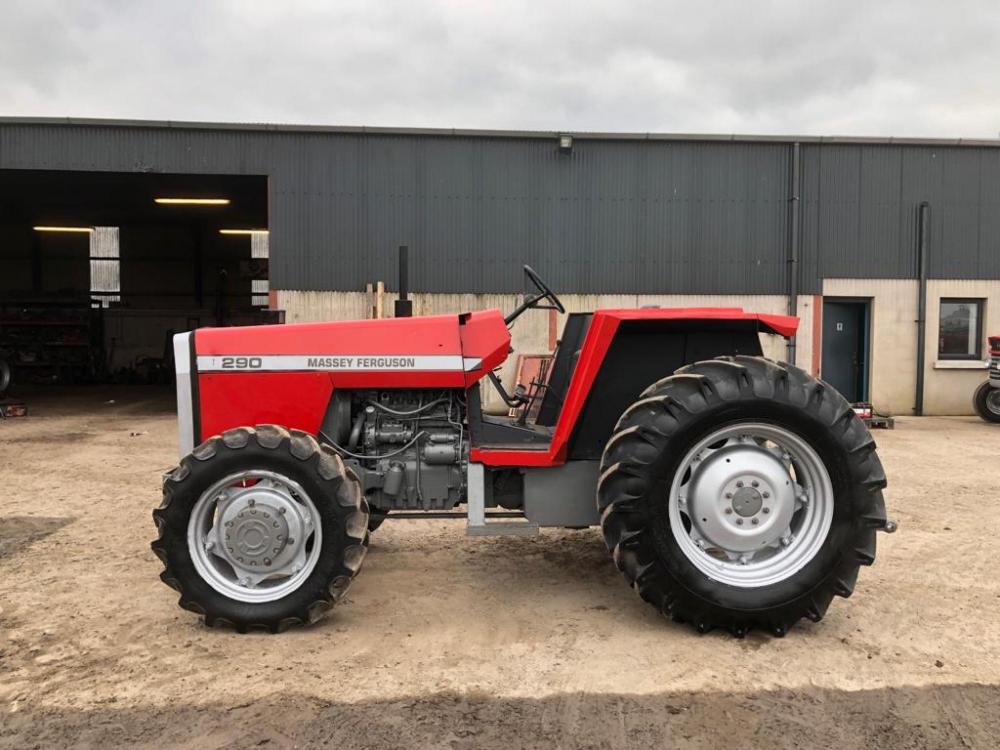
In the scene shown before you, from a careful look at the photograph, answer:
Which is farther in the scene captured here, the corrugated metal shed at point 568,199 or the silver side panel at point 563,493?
the corrugated metal shed at point 568,199

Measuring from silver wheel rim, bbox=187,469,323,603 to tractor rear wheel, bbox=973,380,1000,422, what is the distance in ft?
41.1

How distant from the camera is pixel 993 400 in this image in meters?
12.0

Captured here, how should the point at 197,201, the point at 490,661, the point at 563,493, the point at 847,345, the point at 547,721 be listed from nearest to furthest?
the point at 547,721 → the point at 490,661 → the point at 563,493 → the point at 847,345 → the point at 197,201

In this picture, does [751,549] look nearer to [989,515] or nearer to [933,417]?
[989,515]

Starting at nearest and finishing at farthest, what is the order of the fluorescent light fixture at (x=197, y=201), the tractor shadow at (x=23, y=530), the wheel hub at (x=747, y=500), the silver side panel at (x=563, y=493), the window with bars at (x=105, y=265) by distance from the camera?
1. the wheel hub at (x=747, y=500)
2. the silver side panel at (x=563, y=493)
3. the tractor shadow at (x=23, y=530)
4. the fluorescent light fixture at (x=197, y=201)
5. the window with bars at (x=105, y=265)

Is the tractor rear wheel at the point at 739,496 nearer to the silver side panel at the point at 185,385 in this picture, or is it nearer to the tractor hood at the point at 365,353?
the tractor hood at the point at 365,353

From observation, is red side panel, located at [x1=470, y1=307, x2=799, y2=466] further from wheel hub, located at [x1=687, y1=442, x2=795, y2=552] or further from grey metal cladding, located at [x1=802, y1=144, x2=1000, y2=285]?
grey metal cladding, located at [x1=802, y1=144, x2=1000, y2=285]

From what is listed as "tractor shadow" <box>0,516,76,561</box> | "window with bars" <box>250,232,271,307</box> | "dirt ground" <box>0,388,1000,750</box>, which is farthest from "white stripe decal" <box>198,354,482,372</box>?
"window with bars" <box>250,232,271,307</box>

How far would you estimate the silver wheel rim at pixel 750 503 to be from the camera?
3271mm

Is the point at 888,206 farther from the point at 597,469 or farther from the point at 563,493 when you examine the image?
the point at 563,493

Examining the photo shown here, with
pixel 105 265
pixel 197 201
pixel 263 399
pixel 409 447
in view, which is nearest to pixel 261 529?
pixel 263 399

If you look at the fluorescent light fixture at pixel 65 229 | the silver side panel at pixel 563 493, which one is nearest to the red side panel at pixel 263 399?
the silver side panel at pixel 563 493

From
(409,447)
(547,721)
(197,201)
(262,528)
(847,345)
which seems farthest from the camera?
(197,201)

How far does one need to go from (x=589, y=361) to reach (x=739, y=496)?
3.04 ft
